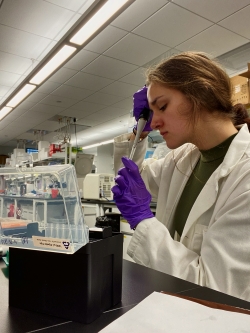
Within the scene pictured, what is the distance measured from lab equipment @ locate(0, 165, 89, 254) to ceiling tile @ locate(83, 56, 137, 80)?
3400 millimetres

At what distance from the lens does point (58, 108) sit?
585 centimetres

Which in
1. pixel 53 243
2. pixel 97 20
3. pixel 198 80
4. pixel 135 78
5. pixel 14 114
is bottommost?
pixel 53 243

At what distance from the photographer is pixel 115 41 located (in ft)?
10.7

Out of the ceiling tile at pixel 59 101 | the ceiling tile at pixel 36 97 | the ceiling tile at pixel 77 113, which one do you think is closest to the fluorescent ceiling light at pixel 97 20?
the ceiling tile at pixel 36 97

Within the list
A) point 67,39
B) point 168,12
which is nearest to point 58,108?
point 67,39

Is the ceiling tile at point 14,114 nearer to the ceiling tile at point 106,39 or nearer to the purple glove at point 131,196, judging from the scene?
the ceiling tile at point 106,39

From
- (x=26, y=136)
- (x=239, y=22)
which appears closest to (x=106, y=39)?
(x=239, y=22)

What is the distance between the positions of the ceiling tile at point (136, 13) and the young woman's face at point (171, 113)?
1.89m

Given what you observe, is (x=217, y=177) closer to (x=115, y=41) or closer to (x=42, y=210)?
(x=42, y=210)

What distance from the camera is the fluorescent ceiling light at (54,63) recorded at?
300cm

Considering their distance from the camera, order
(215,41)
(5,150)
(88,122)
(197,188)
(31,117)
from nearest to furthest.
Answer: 1. (197,188)
2. (215,41)
3. (31,117)
4. (88,122)
5. (5,150)

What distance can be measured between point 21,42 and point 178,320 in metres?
3.65

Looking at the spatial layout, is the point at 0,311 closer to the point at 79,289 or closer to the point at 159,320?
the point at 79,289

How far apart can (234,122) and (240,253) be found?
24.1 inches
